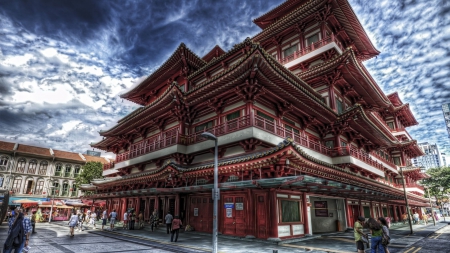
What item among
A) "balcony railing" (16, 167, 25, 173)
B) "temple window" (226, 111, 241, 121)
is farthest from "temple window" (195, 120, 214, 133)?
"balcony railing" (16, 167, 25, 173)

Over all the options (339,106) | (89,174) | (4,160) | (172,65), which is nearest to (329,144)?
(339,106)

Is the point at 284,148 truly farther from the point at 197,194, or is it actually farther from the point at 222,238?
the point at 197,194

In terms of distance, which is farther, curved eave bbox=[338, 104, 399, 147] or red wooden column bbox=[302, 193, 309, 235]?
curved eave bbox=[338, 104, 399, 147]

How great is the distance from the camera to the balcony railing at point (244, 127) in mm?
16703

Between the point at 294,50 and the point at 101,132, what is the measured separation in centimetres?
2410

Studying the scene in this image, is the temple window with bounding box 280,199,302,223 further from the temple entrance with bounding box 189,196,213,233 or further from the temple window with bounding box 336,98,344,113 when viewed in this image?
the temple window with bounding box 336,98,344,113

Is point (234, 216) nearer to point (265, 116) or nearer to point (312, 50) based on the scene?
point (265, 116)

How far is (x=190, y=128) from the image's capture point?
21.8 m

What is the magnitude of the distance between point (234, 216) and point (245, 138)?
17.8ft

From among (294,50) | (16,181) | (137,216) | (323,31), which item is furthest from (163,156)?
(16,181)

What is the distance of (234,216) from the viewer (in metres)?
16.7

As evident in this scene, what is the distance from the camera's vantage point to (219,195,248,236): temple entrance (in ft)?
52.9

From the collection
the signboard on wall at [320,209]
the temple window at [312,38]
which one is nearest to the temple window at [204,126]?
the signboard on wall at [320,209]

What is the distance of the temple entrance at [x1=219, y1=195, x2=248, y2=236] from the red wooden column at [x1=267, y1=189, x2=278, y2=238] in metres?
1.91
